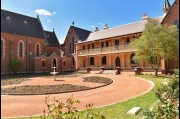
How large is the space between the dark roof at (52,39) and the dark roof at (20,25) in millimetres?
3797

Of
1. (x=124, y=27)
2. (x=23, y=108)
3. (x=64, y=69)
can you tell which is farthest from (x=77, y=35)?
(x=23, y=108)

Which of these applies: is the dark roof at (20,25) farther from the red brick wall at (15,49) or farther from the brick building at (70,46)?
the red brick wall at (15,49)

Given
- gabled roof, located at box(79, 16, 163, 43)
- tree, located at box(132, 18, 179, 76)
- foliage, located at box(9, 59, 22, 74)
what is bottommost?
foliage, located at box(9, 59, 22, 74)

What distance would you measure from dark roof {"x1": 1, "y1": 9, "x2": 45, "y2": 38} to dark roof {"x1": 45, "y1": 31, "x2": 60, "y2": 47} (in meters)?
3.80

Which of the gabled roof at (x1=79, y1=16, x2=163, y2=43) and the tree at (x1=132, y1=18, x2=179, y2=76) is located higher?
the gabled roof at (x1=79, y1=16, x2=163, y2=43)

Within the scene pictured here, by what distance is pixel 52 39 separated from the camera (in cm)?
5503

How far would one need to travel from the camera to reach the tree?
22.7 m

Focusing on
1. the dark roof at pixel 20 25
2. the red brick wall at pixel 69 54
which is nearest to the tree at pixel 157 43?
the red brick wall at pixel 69 54

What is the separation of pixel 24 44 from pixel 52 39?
42.5 feet

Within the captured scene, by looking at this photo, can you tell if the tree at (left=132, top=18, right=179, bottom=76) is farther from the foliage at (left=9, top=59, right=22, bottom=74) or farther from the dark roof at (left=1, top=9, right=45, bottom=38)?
the dark roof at (left=1, top=9, right=45, bottom=38)

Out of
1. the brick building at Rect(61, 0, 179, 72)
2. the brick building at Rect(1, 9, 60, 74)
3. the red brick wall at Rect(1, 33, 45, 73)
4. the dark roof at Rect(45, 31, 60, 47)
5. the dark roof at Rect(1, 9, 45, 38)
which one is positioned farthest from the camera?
the dark roof at Rect(45, 31, 60, 47)

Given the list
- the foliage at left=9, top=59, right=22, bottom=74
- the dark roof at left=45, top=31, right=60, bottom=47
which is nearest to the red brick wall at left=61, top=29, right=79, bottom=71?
the dark roof at left=45, top=31, right=60, bottom=47

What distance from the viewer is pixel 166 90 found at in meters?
7.35

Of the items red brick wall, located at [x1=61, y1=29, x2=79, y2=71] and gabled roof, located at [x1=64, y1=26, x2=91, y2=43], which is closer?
gabled roof, located at [x1=64, y1=26, x2=91, y2=43]
